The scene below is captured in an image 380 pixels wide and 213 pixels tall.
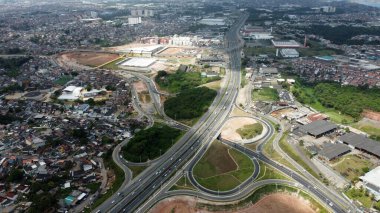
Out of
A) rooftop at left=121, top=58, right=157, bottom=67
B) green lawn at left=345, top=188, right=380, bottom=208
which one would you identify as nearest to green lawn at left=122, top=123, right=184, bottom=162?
green lawn at left=345, top=188, right=380, bottom=208

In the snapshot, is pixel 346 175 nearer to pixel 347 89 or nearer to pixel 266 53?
pixel 347 89

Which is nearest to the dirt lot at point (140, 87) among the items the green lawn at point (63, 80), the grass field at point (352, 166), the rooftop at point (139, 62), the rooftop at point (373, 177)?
the rooftop at point (139, 62)

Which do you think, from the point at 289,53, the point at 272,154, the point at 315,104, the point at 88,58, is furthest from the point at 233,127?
the point at 88,58

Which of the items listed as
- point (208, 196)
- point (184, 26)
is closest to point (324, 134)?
point (208, 196)

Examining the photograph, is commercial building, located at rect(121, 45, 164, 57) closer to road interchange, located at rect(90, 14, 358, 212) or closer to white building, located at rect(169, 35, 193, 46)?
white building, located at rect(169, 35, 193, 46)

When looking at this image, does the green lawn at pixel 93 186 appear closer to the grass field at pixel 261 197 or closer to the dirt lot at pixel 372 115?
the grass field at pixel 261 197

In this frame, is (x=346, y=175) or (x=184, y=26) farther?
(x=184, y=26)

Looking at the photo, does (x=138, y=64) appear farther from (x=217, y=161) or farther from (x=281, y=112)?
(x=217, y=161)
